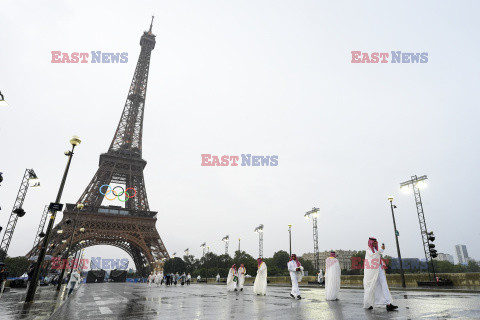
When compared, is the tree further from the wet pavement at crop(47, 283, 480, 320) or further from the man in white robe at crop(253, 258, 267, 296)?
the wet pavement at crop(47, 283, 480, 320)

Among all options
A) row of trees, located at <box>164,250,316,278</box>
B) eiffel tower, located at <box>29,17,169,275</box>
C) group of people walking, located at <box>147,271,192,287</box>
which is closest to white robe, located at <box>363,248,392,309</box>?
group of people walking, located at <box>147,271,192,287</box>

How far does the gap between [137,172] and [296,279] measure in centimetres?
5740

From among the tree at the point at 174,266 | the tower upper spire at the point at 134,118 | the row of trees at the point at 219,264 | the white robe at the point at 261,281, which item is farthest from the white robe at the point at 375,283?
the tree at the point at 174,266

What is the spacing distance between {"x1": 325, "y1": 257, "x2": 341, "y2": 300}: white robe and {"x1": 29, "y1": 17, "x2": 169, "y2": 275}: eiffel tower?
150 feet

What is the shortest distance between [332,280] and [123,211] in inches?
2210

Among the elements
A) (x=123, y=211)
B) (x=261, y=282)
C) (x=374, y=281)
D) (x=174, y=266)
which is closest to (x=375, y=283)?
(x=374, y=281)

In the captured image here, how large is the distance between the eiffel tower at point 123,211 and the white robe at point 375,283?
4895 cm

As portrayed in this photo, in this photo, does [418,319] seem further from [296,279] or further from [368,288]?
[296,279]

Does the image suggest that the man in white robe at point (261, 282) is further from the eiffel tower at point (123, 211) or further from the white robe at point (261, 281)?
the eiffel tower at point (123, 211)

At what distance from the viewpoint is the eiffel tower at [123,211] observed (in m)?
53.8

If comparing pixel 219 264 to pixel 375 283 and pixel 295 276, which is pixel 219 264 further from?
pixel 375 283

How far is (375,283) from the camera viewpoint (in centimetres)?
815

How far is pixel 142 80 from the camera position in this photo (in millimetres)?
76500

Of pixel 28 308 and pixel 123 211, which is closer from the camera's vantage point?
pixel 28 308
